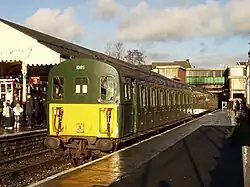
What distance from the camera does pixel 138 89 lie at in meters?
16.2

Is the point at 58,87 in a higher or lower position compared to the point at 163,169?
higher

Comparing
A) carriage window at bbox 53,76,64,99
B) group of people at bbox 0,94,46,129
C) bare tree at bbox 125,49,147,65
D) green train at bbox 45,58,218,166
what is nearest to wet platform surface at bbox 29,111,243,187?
green train at bbox 45,58,218,166

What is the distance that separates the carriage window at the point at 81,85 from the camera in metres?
13.7

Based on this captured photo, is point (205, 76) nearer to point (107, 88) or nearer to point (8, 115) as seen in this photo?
point (8, 115)

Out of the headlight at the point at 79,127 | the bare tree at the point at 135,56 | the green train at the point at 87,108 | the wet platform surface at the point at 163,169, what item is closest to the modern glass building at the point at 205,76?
the bare tree at the point at 135,56

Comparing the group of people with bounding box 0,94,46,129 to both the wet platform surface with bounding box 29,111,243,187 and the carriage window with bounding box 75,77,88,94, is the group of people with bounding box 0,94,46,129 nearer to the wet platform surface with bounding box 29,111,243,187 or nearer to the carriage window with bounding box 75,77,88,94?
the wet platform surface with bounding box 29,111,243,187

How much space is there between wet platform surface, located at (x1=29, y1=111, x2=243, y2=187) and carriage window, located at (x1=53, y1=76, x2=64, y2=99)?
271 centimetres

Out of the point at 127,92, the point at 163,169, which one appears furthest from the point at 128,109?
the point at 163,169

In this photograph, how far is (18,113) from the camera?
21.7m

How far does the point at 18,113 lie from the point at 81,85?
8912mm

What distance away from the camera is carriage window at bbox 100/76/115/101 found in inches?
535

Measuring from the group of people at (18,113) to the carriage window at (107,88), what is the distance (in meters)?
8.96

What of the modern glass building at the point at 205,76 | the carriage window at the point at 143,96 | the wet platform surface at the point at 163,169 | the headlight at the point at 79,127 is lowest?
the wet platform surface at the point at 163,169

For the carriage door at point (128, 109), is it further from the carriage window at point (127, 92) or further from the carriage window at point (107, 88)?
the carriage window at point (107, 88)
